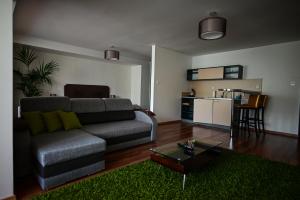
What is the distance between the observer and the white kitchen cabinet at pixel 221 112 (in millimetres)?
4641

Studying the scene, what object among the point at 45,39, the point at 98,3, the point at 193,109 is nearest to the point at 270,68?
the point at 193,109

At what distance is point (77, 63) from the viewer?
5773 mm

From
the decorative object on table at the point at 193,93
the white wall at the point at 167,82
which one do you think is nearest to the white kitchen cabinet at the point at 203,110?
the decorative object on table at the point at 193,93

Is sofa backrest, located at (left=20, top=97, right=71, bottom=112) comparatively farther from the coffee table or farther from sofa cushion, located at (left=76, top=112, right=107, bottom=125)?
the coffee table

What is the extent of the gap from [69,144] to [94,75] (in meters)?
4.67

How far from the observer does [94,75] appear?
622 cm

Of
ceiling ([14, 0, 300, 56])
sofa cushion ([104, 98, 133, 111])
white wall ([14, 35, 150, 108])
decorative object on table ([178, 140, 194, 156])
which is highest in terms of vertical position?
ceiling ([14, 0, 300, 56])

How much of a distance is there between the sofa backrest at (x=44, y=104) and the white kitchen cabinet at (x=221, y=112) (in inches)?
155

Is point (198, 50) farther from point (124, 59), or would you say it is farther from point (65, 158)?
point (65, 158)

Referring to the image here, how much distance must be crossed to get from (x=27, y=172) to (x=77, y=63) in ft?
14.7

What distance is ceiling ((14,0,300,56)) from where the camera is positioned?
2.57 meters

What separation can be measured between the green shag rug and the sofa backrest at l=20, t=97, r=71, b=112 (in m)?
1.46

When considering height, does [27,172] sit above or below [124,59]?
below

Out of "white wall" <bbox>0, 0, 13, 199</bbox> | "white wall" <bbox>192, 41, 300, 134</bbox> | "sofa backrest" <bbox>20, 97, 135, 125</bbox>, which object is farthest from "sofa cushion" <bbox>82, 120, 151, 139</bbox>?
"white wall" <bbox>192, 41, 300, 134</bbox>
